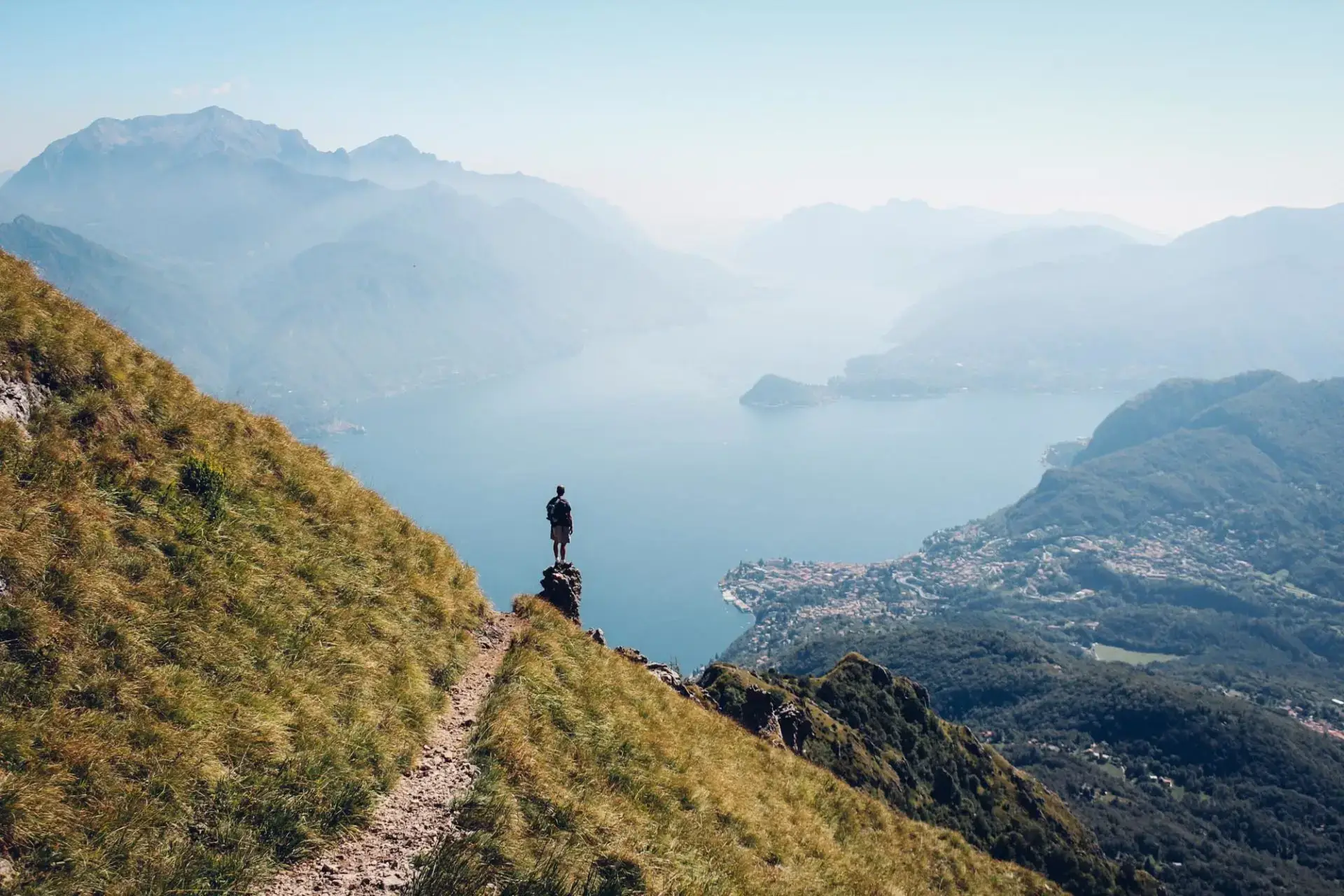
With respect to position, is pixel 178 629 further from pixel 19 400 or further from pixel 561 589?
pixel 561 589

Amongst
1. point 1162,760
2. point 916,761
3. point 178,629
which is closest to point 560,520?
point 178,629

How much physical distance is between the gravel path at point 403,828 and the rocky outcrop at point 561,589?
893 centimetres

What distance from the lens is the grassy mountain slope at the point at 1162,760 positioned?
340 feet

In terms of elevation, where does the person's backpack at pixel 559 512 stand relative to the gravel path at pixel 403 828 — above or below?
above

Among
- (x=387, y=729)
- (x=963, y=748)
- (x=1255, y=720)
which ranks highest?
(x=387, y=729)

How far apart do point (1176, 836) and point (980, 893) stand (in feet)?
371

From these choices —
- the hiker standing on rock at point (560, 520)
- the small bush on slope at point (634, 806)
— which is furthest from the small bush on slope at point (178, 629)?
the hiker standing on rock at point (560, 520)

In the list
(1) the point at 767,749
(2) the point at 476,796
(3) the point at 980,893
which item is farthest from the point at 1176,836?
(2) the point at 476,796

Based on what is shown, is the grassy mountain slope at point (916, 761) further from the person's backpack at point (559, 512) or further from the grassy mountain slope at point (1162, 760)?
the grassy mountain slope at point (1162, 760)

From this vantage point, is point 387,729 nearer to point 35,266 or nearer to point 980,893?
point 35,266

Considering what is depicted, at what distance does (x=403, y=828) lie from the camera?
33.3 feet

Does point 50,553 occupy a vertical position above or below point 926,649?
above

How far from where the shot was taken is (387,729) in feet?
38.6

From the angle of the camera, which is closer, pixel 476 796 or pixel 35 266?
pixel 476 796
